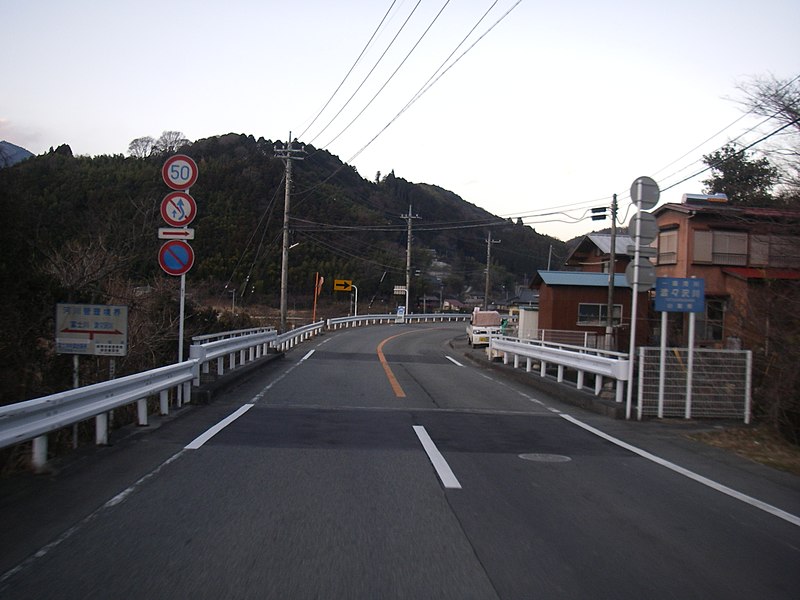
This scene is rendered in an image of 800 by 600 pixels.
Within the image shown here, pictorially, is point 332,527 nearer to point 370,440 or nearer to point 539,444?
point 370,440

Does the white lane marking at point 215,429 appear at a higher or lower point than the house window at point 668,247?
lower

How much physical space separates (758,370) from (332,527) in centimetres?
970

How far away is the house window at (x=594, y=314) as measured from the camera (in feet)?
119

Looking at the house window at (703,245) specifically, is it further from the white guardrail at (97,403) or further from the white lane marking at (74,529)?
the white lane marking at (74,529)

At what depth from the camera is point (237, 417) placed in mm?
10734

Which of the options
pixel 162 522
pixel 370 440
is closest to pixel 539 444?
pixel 370 440

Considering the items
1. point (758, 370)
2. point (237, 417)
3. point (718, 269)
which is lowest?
point (237, 417)

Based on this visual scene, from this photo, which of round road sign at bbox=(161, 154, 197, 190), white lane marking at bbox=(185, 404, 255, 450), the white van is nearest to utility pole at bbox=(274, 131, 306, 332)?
the white van

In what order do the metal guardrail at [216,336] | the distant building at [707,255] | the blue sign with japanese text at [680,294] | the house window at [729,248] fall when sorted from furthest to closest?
the house window at [729,248]
the distant building at [707,255]
the metal guardrail at [216,336]
the blue sign with japanese text at [680,294]

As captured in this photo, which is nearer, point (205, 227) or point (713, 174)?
point (713, 174)

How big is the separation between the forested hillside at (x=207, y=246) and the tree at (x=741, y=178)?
1344 cm

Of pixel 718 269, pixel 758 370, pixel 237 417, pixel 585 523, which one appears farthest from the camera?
pixel 718 269

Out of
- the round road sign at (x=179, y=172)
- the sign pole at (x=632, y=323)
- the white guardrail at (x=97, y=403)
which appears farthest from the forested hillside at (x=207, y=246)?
the sign pole at (x=632, y=323)

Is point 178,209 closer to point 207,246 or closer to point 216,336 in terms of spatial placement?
point 216,336
